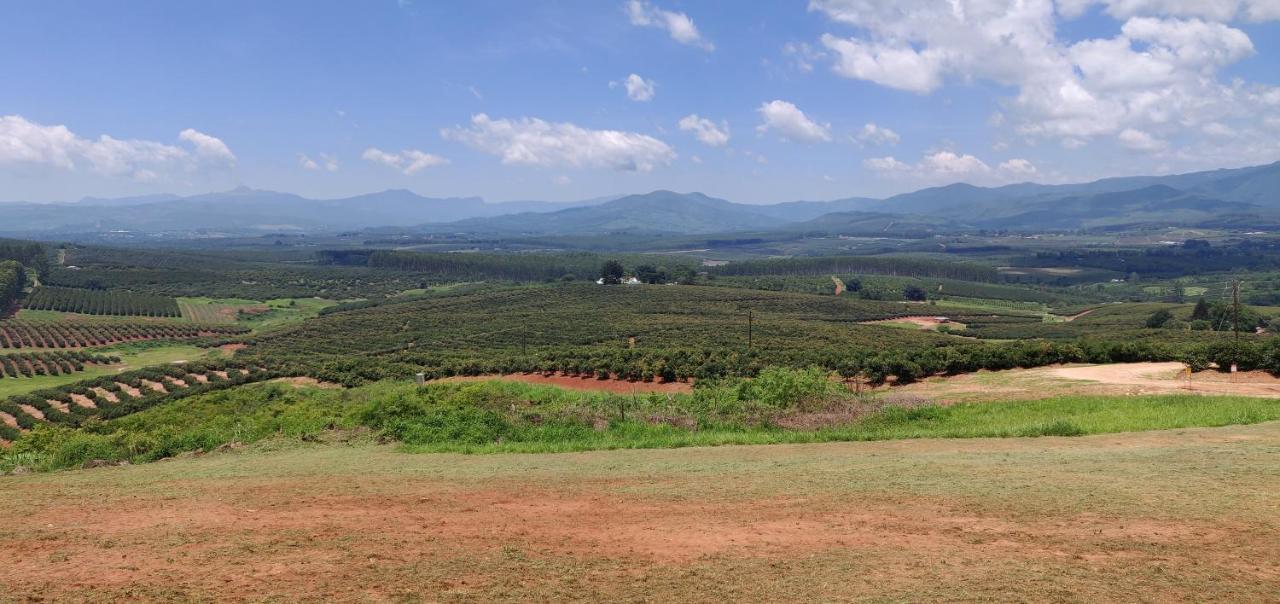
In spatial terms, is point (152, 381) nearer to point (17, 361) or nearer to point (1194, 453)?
point (17, 361)

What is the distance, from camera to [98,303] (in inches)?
4281

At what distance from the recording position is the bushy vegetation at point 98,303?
104625mm

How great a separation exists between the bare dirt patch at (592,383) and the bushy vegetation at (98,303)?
81810 mm

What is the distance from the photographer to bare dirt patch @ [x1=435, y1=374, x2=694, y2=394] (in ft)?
147

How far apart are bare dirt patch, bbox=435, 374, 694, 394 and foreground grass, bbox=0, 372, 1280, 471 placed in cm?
1631

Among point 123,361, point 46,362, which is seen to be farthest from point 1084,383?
point 123,361

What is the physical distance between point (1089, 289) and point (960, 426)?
175390 millimetres

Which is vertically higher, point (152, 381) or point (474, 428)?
point (474, 428)

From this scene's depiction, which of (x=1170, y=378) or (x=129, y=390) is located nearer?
(x=1170, y=378)

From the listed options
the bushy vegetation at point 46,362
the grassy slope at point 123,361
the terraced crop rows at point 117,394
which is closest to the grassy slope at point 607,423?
the terraced crop rows at point 117,394

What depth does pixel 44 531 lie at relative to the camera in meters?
11.4

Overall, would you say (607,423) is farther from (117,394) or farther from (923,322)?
(923,322)

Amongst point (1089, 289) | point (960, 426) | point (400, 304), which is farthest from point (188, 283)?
point (1089, 289)

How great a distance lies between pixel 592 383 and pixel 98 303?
99082 millimetres
